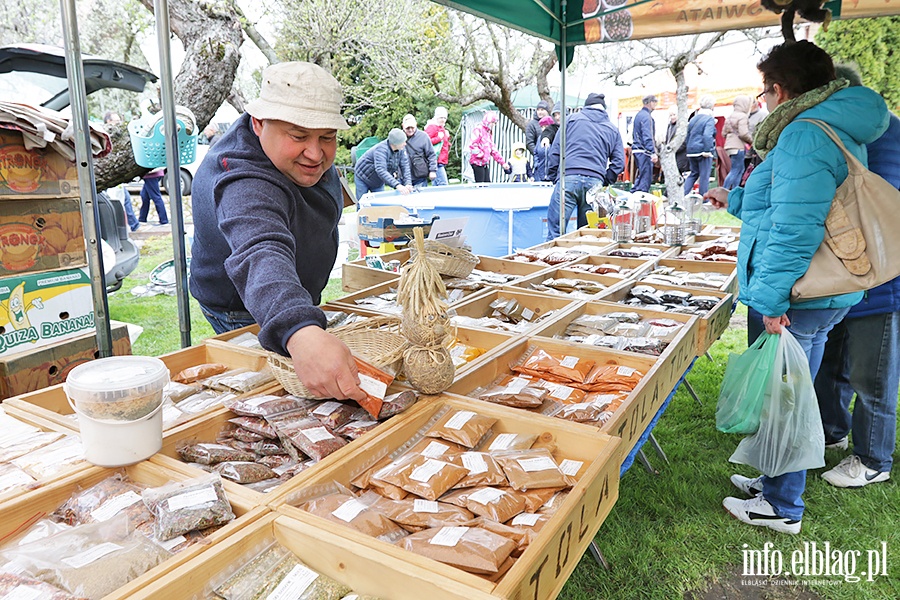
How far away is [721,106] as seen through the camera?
15.7 meters

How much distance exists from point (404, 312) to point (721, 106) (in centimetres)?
1701

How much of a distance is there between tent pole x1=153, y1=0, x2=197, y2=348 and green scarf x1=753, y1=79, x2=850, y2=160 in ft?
7.09

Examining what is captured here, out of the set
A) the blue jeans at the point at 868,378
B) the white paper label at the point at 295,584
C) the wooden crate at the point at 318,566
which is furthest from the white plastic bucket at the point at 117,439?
the blue jeans at the point at 868,378

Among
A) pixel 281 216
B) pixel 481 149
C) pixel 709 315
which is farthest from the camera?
pixel 481 149

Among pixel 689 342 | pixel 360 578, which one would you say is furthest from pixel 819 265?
pixel 360 578

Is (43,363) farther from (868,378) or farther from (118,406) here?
(868,378)

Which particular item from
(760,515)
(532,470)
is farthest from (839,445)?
(532,470)

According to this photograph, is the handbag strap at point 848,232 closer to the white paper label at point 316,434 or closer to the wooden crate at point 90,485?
the white paper label at point 316,434

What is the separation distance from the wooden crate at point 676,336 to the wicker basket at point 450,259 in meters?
0.70

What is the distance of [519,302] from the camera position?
2668mm

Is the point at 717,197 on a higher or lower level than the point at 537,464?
higher

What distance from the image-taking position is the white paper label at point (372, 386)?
50.7 inches

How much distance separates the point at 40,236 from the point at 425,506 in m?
1.88

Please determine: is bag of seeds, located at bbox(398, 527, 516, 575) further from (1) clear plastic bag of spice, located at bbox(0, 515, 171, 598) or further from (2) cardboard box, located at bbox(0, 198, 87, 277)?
(2) cardboard box, located at bbox(0, 198, 87, 277)
